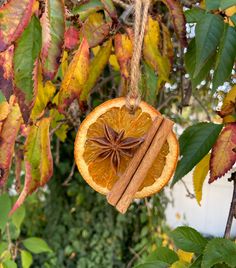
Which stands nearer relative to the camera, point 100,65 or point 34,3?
point 34,3

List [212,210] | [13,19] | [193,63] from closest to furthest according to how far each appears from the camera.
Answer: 1. [13,19]
2. [193,63]
3. [212,210]

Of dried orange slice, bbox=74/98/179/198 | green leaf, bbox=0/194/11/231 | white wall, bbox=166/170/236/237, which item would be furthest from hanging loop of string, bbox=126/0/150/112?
white wall, bbox=166/170/236/237

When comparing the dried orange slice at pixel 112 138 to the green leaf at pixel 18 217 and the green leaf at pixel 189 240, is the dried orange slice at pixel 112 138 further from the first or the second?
the green leaf at pixel 18 217

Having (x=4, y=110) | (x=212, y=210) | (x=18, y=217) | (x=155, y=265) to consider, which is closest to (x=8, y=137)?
(x=4, y=110)

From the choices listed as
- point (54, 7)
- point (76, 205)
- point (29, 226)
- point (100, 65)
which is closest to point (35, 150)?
point (100, 65)

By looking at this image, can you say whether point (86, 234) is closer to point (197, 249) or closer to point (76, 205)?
point (76, 205)

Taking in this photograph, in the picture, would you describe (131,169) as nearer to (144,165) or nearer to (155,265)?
(144,165)

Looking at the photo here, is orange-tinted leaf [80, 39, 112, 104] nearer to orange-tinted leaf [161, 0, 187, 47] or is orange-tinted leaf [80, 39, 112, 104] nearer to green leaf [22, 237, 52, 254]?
orange-tinted leaf [161, 0, 187, 47]
